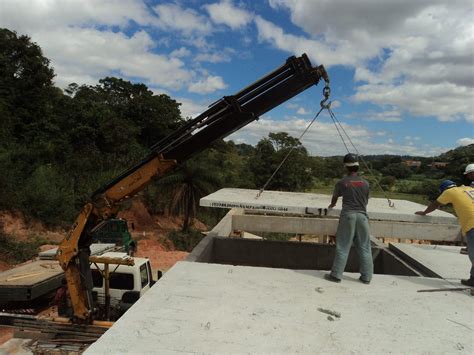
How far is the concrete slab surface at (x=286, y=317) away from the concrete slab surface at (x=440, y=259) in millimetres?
738

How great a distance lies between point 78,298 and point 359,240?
560cm

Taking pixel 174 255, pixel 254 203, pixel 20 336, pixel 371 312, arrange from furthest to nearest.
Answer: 1. pixel 174 255
2. pixel 20 336
3. pixel 254 203
4. pixel 371 312

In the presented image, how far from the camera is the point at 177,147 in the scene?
6367 millimetres

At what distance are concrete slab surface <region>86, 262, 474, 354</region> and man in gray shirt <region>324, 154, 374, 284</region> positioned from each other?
223 mm

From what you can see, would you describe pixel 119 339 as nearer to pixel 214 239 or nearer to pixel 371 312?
pixel 371 312

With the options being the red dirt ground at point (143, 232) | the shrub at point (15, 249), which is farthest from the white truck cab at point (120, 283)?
the shrub at point (15, 249)

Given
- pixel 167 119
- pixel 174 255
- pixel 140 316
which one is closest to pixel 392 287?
pixel 140 316

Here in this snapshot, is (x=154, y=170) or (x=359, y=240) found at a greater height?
(x=154, y=170)

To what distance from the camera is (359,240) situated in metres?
4.73

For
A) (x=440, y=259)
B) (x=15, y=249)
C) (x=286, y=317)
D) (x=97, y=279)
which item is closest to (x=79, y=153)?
(x=15, y=249)

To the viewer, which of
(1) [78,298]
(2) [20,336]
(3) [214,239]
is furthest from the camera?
(3) [214,239]

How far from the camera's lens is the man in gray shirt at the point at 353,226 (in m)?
4.66

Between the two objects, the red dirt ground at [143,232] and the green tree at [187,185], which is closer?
the red dirt ground at [143,232]

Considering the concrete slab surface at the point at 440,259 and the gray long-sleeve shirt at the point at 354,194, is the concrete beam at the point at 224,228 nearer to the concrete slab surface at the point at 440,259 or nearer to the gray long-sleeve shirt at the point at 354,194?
the concrete slab surface at the point at 440,259
